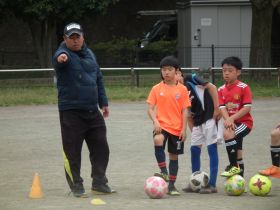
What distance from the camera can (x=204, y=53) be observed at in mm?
31531

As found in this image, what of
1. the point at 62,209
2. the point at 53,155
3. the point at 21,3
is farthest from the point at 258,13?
the point at 62,209

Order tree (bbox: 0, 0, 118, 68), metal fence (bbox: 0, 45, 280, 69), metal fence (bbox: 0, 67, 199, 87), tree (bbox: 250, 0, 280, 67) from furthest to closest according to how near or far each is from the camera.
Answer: metal fence (bbox: 0, 45, 280, 69), tree (bbox: 0, 0, 118, 68), tree (bbox: 250, 0, 280, 67), metal fence (bbox: 0, 67, 199, 87)

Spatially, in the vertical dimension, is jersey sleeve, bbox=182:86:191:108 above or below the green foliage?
below

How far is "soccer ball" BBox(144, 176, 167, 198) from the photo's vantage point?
902cm

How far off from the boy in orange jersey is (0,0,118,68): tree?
847 inches

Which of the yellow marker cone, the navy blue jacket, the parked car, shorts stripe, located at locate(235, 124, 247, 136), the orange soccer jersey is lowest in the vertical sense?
the yellow marker cone

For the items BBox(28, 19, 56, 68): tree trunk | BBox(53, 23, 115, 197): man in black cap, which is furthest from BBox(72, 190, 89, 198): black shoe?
BBox(28, 19, 56, 68): tree trunk

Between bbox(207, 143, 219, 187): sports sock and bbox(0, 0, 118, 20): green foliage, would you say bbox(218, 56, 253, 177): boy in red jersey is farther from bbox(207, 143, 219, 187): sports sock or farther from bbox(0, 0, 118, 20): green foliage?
bbox(0, 0, 118, 20): green foliage

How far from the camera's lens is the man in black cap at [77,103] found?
30.3 feet

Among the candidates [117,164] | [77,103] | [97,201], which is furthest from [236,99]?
[117,164]

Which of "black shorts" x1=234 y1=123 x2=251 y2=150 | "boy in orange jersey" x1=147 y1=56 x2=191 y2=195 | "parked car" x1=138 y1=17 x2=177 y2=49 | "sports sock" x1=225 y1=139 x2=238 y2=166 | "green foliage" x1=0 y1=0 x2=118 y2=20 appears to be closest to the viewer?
"boy in orange jersey" x1=147 y1=56 x2=191 y2=195

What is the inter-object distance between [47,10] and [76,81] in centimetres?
2177

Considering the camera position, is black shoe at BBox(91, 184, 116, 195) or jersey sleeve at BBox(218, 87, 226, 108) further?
jersey sleeve at BBox(218, 87, 226, 108)

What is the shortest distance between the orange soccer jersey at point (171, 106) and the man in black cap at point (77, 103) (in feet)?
2.35
